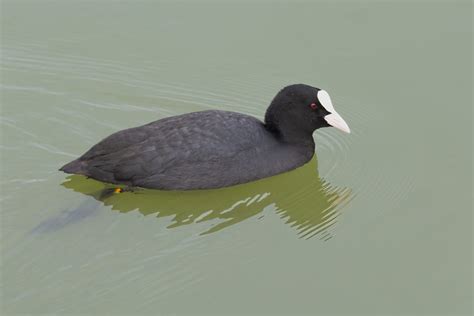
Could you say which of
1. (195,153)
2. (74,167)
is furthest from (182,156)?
(74,167)

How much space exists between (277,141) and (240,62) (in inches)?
69.3

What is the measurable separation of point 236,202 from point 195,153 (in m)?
0.49

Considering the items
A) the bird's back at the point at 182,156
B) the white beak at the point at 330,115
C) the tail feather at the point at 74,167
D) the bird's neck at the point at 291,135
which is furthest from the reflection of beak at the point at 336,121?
the tail feather at the point at 74,167

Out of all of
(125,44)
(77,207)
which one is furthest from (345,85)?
(77,207)

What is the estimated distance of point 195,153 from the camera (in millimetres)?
6242

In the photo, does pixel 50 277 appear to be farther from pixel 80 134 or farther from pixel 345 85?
pixel 345 85

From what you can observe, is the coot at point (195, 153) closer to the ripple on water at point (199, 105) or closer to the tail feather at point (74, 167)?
the tail feather at point (74, 167)

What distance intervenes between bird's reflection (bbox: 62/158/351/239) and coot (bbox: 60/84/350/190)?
0.12 metres

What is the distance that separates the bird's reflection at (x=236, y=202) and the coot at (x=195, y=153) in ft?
0.38

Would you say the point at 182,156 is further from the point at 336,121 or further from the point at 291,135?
the point at 336,121

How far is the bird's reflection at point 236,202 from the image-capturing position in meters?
6.16

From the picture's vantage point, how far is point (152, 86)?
7891 mm

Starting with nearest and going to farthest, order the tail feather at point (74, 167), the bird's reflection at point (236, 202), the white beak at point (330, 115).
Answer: the bird's reflection at point (236, 202) → the tail feather at point (74, 167) → the white beak at point (330, 115)

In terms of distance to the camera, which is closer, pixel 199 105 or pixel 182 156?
pixel 182 156
